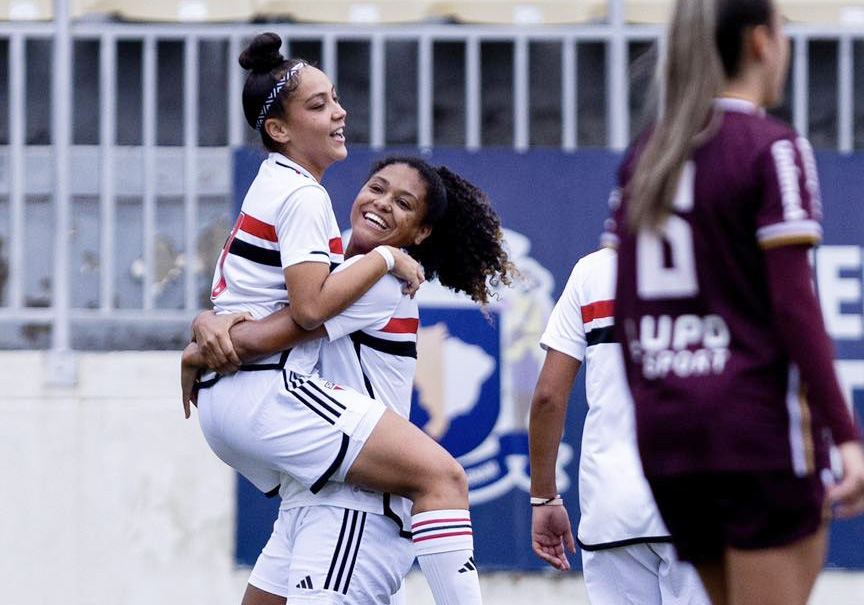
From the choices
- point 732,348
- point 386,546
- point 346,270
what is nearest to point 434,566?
point 386,546

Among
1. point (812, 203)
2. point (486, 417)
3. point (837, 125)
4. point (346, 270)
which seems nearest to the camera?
point (812, 203)

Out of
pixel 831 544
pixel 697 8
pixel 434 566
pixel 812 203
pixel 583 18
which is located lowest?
pixel 831 544

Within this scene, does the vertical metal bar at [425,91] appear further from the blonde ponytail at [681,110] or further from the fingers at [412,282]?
the blonde ponytail at [681,110]

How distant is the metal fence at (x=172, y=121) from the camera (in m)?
6.43

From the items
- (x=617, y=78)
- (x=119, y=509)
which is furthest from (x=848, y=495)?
(x=119, y=509)

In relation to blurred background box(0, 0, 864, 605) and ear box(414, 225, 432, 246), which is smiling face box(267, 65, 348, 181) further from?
blurred background box(0, 0, 864, 605)

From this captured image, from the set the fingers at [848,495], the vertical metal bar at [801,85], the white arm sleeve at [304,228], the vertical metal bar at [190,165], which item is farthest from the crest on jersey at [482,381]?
the fingers at [848,495]

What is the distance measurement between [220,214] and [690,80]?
399cm

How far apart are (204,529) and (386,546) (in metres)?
2.61

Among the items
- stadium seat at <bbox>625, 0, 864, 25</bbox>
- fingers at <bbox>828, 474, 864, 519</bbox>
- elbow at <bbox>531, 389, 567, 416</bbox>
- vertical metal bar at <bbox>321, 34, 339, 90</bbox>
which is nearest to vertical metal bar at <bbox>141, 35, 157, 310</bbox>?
vertical metal bar at <bbox>321, 34, 339, 90</bbox>

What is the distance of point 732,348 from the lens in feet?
8.43

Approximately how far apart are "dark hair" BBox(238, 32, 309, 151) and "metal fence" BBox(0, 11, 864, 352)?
2421 mm

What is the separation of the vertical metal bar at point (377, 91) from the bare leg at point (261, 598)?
2.87 m

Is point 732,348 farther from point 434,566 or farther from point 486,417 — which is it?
point 486,417
